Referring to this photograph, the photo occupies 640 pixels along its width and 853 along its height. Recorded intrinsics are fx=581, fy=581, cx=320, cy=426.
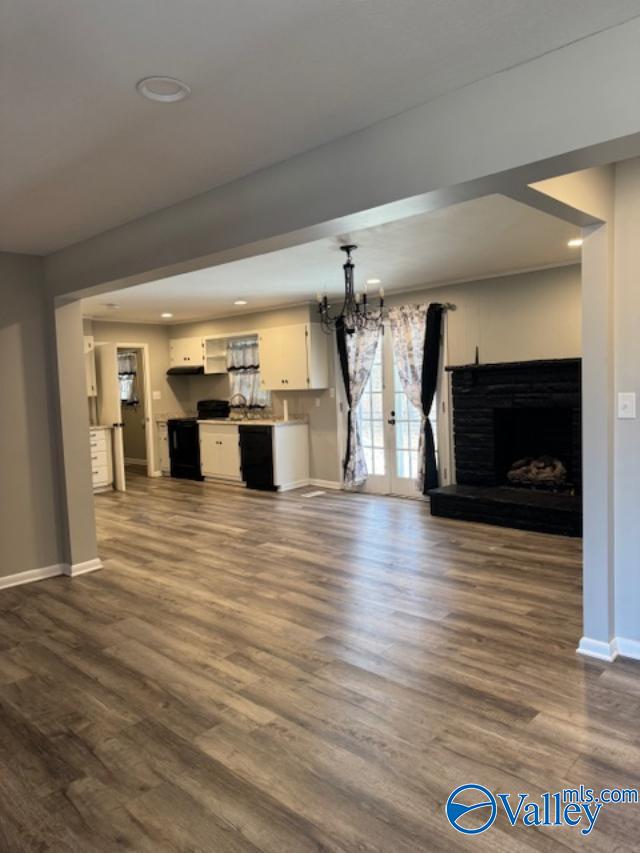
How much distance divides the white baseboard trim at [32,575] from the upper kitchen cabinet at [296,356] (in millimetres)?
3867

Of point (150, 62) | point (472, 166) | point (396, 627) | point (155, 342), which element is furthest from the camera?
point (155, 342)

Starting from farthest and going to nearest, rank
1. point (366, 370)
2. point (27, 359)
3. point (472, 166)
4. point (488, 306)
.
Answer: point (366, 370) < point (488, 306) < point (27, 359) < point (472, 166)

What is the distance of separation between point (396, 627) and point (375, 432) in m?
4.08

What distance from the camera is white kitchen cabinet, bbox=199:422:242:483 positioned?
8.21m

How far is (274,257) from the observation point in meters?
4.68

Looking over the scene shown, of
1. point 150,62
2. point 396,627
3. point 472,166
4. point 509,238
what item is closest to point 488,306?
point 509,238

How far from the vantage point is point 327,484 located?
784cm

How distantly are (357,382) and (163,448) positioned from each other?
148 inches

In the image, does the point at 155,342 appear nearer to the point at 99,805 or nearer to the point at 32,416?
the point at 32,416

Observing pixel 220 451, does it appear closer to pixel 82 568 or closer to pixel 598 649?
pixel 82 568

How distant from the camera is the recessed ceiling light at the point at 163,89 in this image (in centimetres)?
193

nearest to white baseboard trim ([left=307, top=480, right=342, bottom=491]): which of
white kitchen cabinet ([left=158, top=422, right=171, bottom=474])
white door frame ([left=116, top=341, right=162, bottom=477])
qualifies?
white kitchen cabinet ([left=158, top=422, right=171, bottom=474])

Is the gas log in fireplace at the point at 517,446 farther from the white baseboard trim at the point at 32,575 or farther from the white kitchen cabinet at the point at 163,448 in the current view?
the white kitchen cabinet at the point at 163,448

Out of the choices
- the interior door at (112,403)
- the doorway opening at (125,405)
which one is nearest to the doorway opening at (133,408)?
the doorway opening at (125,405)
